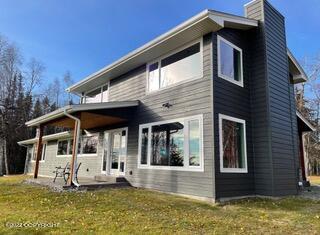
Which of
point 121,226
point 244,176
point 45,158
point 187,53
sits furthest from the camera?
point 45,158

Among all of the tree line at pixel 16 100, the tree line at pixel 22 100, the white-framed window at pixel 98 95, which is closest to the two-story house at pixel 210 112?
the white-framed window at pixel 98 95

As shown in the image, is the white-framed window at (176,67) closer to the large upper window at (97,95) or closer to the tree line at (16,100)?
the large upper window at (97,95)

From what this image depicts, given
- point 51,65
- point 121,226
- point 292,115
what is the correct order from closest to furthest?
point 121,226
point 292,115
point 51,65

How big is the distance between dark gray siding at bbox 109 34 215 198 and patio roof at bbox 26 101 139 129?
1.66ft

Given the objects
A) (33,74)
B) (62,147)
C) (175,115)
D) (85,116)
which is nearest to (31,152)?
(62,147)

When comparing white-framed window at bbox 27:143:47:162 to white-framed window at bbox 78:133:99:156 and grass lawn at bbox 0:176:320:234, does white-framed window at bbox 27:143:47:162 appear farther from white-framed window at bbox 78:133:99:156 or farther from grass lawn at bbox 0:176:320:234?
grass lawn at bbox 0:176:320:234

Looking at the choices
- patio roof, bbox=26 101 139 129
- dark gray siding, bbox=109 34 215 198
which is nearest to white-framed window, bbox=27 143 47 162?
patio roof, bbox=26 101 139 129

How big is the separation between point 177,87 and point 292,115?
4777 millimetres

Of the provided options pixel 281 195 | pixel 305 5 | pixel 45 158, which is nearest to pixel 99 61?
pixel 45 158

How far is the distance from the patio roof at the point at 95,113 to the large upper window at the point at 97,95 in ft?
6.87

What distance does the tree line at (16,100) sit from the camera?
24.1 meters

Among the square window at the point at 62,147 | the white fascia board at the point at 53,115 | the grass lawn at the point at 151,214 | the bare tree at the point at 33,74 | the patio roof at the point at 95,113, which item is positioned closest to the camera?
the grass lawn at the point at 151,214

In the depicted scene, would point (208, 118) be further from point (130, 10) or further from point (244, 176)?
point (130, 10)

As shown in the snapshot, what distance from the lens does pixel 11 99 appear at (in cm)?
2625
